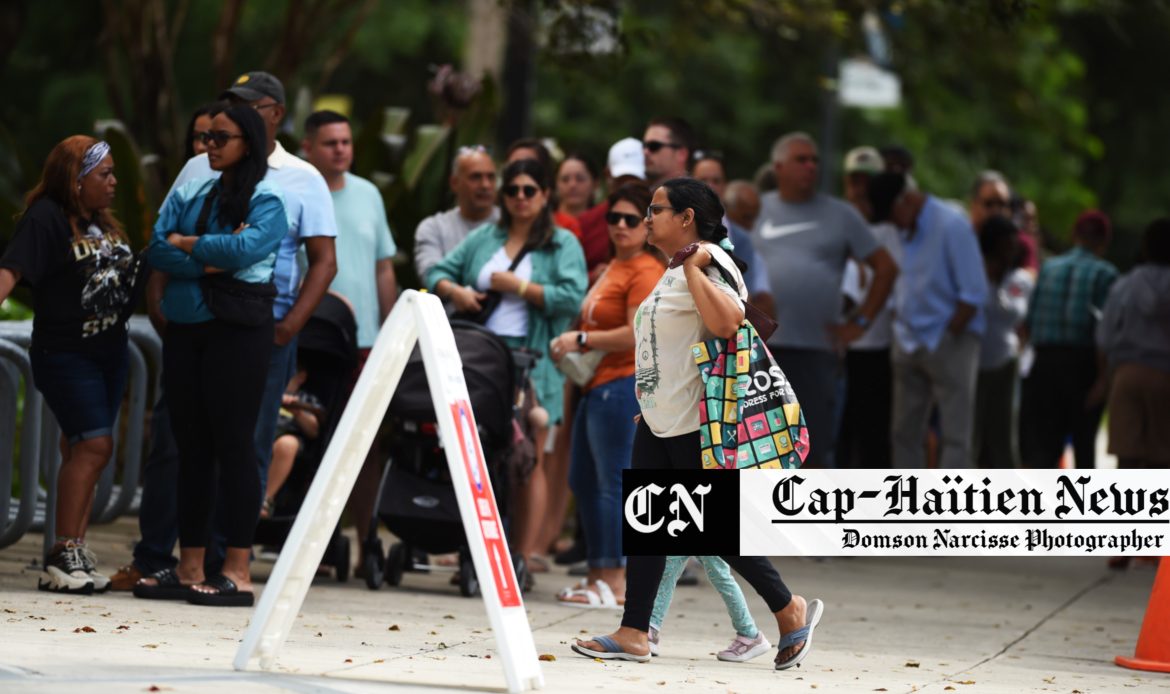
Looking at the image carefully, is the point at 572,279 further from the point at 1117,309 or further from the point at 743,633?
the point at 1117,309

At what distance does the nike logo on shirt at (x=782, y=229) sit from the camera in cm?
1195

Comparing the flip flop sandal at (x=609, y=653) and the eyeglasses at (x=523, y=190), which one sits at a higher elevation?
the eyeglasses at (x=523, y=190)

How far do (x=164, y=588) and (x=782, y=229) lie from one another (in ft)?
15.7

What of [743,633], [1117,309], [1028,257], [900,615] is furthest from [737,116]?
[743,633]

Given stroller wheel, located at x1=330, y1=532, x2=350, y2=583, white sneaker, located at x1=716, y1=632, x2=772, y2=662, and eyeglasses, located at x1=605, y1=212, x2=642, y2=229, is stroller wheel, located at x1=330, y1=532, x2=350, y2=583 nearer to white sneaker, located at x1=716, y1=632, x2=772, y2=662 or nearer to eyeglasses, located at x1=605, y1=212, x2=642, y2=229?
eyeglasses, located at x1=605, y1=212, x2=642, y2=229

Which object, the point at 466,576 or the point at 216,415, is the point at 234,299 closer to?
the point at 216,415

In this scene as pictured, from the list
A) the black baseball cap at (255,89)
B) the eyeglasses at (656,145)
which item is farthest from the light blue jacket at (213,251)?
the eyeglasses at (656,145)

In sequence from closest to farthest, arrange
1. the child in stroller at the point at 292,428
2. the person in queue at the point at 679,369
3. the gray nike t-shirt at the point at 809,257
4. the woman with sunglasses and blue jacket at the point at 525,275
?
the person in queue at the point at 679,369, the child in stroller at the point at 292,428, the woman with sunglasses and blue jacket at the point at 525,275, the gray nike t-shirt at the point at 809,257

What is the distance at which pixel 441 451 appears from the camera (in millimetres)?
9438

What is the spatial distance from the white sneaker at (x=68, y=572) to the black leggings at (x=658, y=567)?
2.38 meters

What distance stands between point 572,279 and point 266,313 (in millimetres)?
1755

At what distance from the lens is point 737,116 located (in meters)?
36.8

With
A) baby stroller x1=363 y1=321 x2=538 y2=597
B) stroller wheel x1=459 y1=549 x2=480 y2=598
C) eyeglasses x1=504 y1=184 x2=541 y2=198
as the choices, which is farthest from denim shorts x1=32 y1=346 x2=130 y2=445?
eyeglasses x1=504 y1=184 x2=541 y2=198

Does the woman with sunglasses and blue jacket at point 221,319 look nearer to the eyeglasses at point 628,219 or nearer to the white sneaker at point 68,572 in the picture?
the white sneaker at point 68,572
